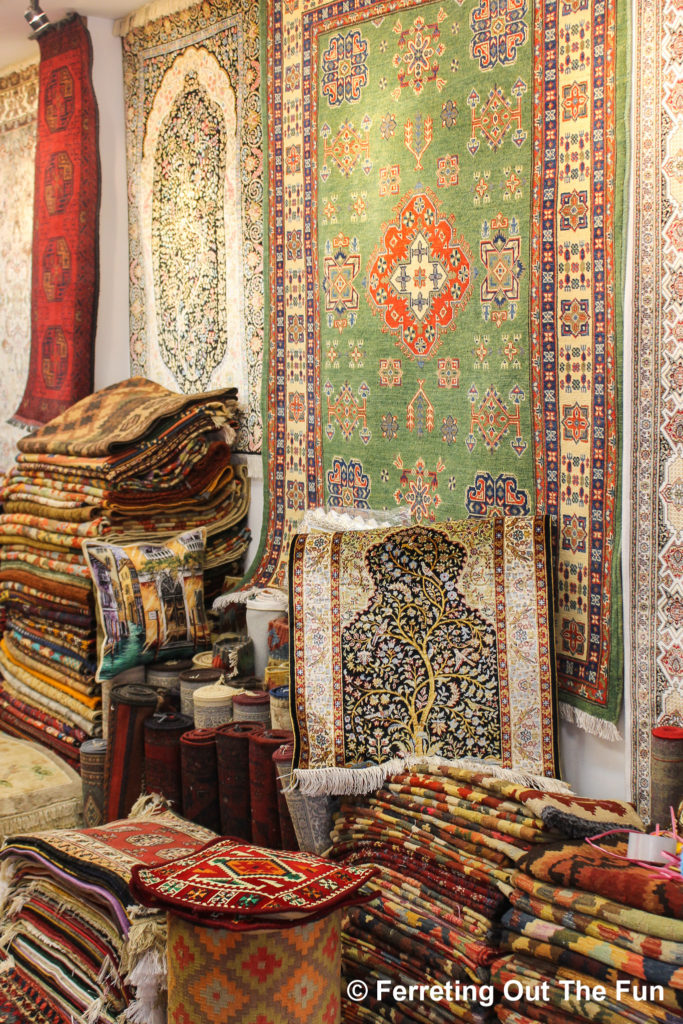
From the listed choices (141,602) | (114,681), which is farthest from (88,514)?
(114,681)

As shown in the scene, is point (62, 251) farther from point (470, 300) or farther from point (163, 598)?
point (470, 300)

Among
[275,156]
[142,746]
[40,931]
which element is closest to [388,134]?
[275,156]

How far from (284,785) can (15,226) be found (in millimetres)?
3942

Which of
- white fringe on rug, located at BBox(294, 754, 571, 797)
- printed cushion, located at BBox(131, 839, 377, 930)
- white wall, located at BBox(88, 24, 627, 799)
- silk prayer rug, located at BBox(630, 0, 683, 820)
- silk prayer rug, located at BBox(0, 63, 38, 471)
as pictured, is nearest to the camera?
printed cushion, located at BBox(131, 839, 377, 930)

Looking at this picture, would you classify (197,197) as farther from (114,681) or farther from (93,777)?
(93,777)

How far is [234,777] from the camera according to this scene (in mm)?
3160

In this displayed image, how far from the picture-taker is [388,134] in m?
3.39

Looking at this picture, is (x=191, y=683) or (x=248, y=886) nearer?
(x=248, y=886)

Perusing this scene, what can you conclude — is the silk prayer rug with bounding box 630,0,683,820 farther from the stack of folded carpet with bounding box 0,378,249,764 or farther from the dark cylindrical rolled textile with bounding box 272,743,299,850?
the stack of folded carpet with bounding box 0,378,249,764

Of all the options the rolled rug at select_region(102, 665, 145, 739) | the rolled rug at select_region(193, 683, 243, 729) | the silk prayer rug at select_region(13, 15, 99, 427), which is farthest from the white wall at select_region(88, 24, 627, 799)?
the rolled rug at select_region(193, 683, 243, 729)

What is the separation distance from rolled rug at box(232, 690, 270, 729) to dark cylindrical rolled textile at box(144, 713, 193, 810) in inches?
8.4

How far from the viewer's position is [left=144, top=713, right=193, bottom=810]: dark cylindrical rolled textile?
3428mm

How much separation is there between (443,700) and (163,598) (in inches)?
Result: 56.5

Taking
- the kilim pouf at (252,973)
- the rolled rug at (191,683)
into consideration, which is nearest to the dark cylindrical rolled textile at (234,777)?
the rolled rug at (191,683)
